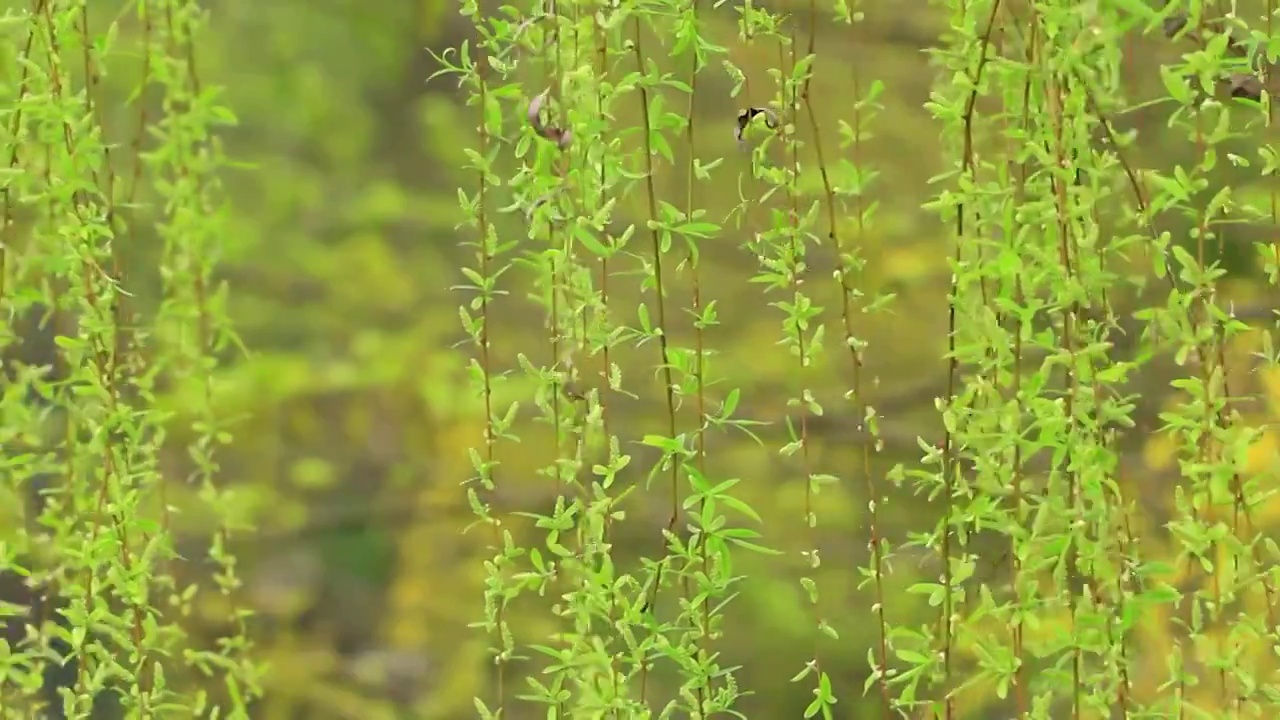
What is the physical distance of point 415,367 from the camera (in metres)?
1.50

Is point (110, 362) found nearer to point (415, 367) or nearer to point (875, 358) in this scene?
point (415, 367)

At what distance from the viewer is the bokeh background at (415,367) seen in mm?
1413

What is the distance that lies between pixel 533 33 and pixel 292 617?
0.83m

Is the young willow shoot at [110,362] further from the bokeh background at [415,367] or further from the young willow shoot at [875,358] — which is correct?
the young willow shoot at [875,358]

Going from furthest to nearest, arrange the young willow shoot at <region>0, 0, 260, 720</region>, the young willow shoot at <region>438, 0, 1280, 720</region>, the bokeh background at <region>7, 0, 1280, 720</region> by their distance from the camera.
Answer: the bokeh background at <region>7, 0, 1280, 720</region>, the young willow shoot at <region>0, 0, 260, 720</region>, the young willow shoot at <region>438, 0, 1280, 720</region>

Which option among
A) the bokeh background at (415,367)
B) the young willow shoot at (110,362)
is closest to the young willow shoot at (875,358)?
the bokeh background at (415,367)

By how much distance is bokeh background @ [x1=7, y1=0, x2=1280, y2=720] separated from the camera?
1413mm

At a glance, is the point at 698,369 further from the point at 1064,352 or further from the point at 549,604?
the point at 549,604

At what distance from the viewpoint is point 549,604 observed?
4.88 ft

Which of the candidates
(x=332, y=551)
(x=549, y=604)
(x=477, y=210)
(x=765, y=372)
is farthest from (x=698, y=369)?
(x=332, y=551)

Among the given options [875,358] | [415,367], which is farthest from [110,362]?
[875,358]

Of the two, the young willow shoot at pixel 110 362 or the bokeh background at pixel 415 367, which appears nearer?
the young willow shoot at pixel 110 362

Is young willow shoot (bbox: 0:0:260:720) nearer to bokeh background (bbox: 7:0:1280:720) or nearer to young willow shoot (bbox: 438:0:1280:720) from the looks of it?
bokeh background (bbox: 7:0:1280:720)

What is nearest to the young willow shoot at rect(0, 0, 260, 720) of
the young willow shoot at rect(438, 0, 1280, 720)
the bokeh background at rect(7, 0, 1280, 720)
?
the bokeh background at rect(7, 0, 1280, 720)
